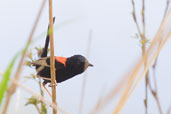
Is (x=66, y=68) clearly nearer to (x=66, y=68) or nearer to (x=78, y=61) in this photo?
(x=66, y=68)

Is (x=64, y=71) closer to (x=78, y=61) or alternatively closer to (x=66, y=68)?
(x=66, y=68)

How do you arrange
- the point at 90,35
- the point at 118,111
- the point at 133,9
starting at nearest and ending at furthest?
the point at 118,111
the point at 90,35
the point at 133,9

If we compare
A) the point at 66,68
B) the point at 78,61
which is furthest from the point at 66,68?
the point at 78,61

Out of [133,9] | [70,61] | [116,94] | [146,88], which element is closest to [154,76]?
[146,88]

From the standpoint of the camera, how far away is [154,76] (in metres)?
1.04

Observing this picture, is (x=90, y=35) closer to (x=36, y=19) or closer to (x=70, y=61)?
(x=36, y=19)

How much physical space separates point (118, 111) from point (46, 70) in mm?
1288

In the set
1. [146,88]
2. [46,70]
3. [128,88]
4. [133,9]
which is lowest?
[46,70]

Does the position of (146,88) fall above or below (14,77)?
below

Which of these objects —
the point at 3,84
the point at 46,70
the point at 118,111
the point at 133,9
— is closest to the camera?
the point at 3,84

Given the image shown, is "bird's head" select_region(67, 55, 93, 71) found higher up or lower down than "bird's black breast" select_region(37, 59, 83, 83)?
higher up

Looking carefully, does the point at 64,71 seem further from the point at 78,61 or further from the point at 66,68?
the point at 78,61

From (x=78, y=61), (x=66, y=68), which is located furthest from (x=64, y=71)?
(x=78, y=61)

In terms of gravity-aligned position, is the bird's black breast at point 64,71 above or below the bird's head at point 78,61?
below
